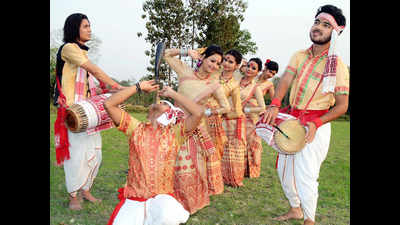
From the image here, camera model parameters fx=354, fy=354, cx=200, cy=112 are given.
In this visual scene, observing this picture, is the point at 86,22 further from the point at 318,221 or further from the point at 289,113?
the point at 318,221

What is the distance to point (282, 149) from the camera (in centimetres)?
347

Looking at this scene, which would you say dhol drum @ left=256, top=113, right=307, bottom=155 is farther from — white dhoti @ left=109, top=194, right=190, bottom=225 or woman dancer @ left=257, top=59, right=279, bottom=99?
woman dancer @ left=257, top=59, right=279, bottom=99

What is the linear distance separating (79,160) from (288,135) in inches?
91.2

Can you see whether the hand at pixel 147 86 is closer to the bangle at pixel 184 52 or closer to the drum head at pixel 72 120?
the drum head at pixel 72 120

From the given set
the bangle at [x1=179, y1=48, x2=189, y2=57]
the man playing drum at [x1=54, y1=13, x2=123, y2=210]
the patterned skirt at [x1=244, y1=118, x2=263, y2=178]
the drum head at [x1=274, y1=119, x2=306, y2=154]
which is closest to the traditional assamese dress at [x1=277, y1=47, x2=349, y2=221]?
the drum head at [x1=274, y1=119, x2=306, y2=154]

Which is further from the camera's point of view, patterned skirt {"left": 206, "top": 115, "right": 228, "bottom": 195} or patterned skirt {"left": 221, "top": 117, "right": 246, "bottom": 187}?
patterned skirt {"left": 221, "top": 117, "right": 246, "bottom": 187}

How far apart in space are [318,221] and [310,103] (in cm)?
140

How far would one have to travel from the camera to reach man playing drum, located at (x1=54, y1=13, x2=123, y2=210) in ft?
13.0

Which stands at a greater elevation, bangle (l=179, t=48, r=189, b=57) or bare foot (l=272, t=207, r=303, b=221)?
bangle (l=179, t=48, r=189, b=57)

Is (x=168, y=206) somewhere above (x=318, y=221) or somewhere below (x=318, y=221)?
above

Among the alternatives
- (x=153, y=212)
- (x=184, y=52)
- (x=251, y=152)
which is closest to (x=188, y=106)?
(x=153, y=212)

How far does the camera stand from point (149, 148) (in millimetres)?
2738

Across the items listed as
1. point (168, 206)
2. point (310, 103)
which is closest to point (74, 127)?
point (168, 206)

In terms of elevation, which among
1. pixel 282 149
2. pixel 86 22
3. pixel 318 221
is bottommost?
pixel 318 221
